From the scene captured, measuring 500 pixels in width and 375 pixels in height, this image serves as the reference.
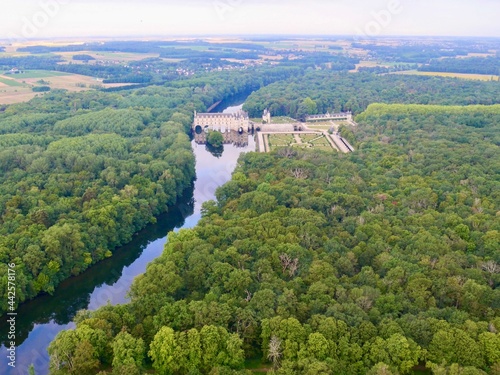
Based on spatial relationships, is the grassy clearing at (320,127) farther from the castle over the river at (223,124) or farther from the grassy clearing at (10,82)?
the grassy clearing at (10,82)

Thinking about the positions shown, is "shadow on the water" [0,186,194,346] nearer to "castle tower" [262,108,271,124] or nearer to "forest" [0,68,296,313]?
"forest" [0,68,296,313]

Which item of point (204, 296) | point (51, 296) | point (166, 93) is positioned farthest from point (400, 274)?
point (166, 93)

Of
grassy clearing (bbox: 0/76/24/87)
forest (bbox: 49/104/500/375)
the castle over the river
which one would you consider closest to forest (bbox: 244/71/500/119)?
the castle over the river

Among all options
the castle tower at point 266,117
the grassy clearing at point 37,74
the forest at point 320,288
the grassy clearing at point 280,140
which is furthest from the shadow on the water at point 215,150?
the grassy clearing at point 37,74

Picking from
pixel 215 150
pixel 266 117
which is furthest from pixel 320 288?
pixel 266 117

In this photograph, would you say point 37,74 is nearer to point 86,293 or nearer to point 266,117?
point 266,117

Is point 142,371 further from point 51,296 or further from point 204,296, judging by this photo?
point 51,296
